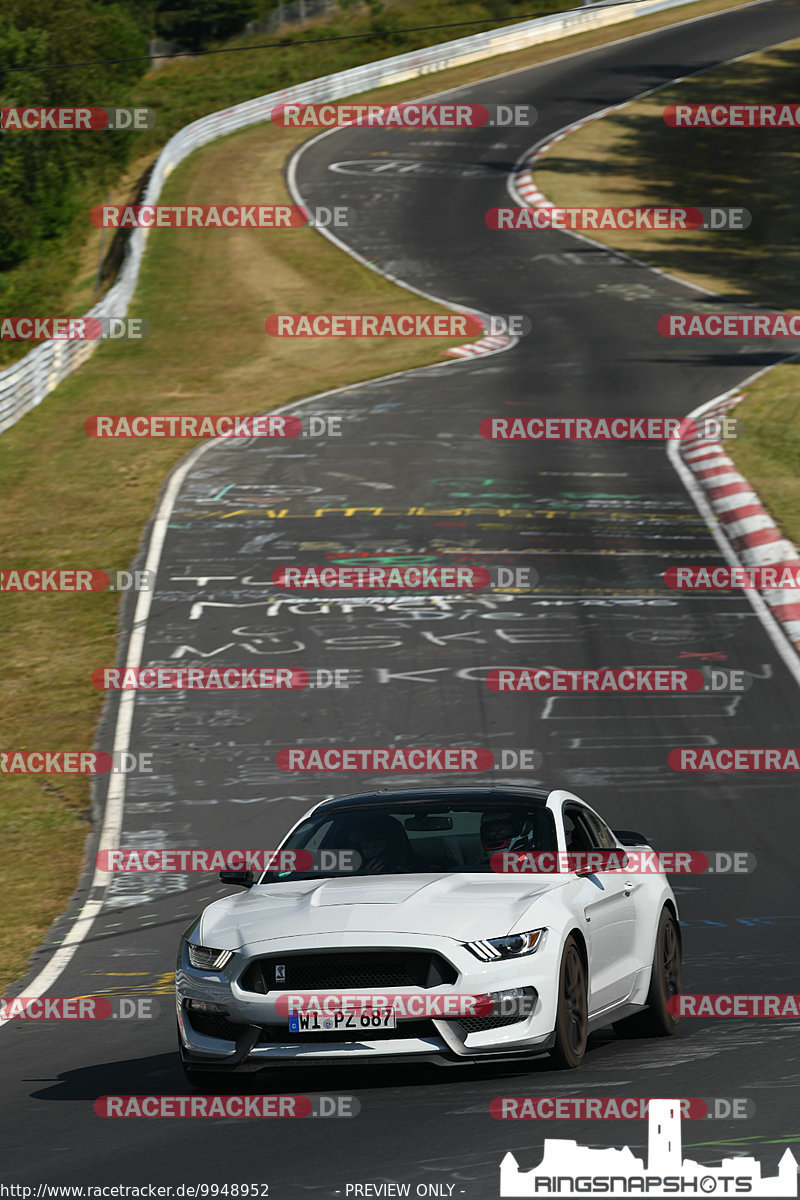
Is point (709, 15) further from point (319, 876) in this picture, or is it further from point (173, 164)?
point (319, 876)

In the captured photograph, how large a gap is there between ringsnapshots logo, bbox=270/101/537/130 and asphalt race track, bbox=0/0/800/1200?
19.0m

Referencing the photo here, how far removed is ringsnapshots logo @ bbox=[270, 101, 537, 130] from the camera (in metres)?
62.7

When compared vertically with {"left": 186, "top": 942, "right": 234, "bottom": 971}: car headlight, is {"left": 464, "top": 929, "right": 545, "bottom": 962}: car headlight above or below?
above

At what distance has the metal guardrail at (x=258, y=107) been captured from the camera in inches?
1409

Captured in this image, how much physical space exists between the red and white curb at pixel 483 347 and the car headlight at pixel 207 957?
29.9m

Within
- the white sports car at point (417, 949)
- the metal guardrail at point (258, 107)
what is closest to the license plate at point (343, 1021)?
the white sports car at point (417, 949)

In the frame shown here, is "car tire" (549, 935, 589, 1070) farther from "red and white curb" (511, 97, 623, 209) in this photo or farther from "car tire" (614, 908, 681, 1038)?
"red and white curb" (511, 97, 623, 209)

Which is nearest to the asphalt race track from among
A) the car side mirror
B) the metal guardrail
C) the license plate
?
the license plate

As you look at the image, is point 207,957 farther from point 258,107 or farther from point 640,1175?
point 258,107

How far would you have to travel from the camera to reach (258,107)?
65.8 metres

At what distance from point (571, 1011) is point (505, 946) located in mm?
571

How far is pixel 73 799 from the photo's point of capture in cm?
1734

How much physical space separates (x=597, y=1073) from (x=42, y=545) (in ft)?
64.8

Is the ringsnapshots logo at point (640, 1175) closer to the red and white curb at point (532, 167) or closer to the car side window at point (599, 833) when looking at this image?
the car side window at point (599, 833)
